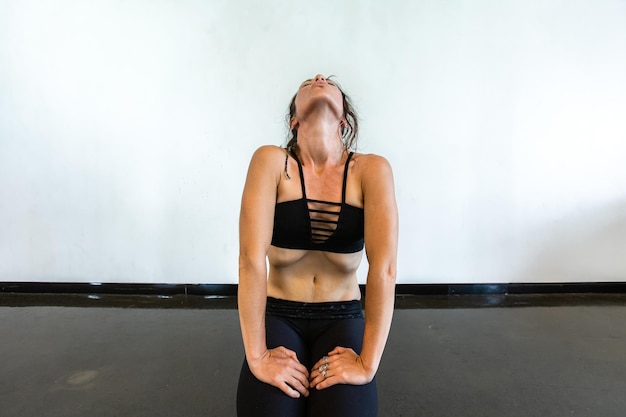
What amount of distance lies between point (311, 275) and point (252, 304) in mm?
225

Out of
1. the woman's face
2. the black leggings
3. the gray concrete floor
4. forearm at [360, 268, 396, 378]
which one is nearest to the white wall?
the gray concrete floor

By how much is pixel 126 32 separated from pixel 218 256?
66.0 inches

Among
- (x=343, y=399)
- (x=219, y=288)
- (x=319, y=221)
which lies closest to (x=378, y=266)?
(x=319, y=221)

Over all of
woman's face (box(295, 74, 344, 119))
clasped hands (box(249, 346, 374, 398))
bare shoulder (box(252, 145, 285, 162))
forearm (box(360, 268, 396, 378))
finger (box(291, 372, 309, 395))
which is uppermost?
woman's face (box(295, 74, 344, 119))

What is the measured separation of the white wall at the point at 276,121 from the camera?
2.53 metres

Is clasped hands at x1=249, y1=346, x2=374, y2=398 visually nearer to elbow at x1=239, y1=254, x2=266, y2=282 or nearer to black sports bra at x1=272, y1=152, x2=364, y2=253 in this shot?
elbow at x1=239, y1=254, x2=266, y2=282

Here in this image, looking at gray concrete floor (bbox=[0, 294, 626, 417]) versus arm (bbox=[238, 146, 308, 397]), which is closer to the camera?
arm (bbox=[238, 146, 308, 397])

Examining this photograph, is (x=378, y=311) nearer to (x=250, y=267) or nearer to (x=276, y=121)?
(x=250, y=267)

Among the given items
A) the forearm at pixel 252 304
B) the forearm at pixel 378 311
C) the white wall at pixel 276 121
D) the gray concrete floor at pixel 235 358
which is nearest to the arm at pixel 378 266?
the forearm at pixel 378 311

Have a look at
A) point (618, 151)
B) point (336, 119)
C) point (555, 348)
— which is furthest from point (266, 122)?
point (618, 151)

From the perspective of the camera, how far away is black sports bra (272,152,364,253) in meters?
1.01

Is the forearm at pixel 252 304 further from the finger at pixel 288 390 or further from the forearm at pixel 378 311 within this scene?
the forearm at pixel 378 311

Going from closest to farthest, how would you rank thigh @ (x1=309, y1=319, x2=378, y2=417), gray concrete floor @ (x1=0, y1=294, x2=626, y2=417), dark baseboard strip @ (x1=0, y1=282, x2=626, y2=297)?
thigh @ (x1=309, y1=319, x2=378, y2=417), gray concrete floor @ (x1=0, y1=294, x2=626, y2=417), dark baseboard strip @ (x1=0, y1=282, x2=626, y2=297)

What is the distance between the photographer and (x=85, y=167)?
2.60 m
